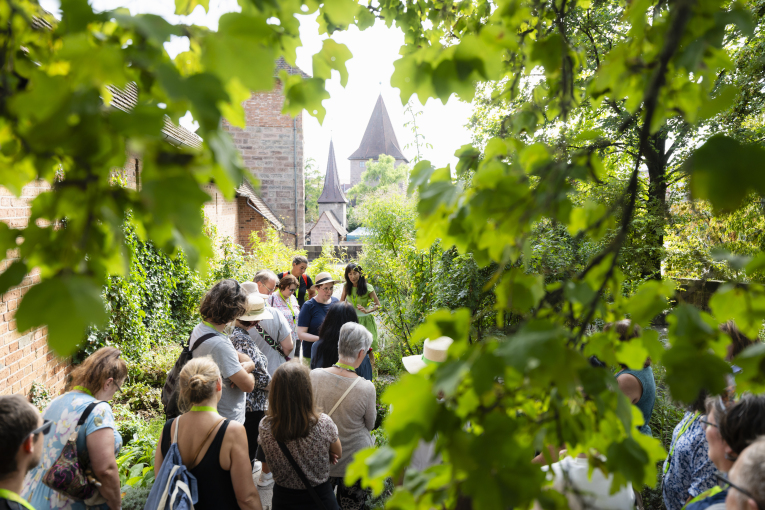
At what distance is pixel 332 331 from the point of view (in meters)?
4.16

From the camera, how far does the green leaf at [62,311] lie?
62cm

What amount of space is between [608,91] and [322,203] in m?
49.9

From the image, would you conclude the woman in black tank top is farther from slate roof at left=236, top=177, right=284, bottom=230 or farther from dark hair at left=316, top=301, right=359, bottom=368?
slate roof at left=236, top=177, right=284, bottom=230

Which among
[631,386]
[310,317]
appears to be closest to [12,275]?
[631,386]

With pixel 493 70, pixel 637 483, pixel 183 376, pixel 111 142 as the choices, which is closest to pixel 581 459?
pixel 637 483

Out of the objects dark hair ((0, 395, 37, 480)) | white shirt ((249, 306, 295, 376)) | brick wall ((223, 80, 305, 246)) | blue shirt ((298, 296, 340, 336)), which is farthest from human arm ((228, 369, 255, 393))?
brick wall ((223, 80, 305, 246))

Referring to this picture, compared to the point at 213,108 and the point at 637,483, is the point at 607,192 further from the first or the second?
the point at 213,108

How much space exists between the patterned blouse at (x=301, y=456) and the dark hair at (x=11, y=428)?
113 cm

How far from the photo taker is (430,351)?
296cm

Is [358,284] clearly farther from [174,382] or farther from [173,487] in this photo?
[173,487]

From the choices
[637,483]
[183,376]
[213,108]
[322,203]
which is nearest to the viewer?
[213,108]

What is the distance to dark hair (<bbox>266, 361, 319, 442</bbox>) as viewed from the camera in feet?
8.51

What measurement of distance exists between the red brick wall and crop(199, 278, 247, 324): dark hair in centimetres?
163

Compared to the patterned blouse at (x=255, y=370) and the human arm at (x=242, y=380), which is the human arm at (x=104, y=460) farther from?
the patterned blouse at (x=255, y=370)
